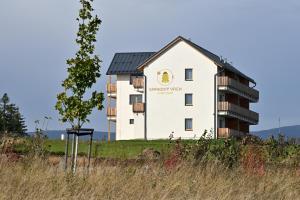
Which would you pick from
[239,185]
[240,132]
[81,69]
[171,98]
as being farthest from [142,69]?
[239,185]

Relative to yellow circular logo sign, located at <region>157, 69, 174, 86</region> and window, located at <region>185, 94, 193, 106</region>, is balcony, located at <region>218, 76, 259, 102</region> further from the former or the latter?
yellow circular logo sign, located at <region>157, 69, 174, 86</region>

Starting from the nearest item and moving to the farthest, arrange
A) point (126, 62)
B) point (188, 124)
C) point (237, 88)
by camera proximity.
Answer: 1. point (188, 124)
2. point (237, 88)
3. point (126, 62)

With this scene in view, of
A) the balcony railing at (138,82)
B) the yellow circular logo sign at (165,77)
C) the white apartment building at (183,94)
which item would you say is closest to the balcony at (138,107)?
the white apartment building at (183,94)

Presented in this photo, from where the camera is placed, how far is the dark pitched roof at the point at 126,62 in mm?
74144

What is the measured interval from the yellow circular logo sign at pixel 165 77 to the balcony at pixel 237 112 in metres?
5.41

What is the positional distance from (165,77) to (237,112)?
7851 mm

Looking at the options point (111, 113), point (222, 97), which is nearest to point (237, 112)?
point (222, 97)

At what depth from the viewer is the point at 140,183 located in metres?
11.2

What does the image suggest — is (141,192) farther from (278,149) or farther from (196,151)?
(278,149)

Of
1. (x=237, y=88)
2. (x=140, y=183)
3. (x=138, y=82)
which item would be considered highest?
(x=138, y=82)

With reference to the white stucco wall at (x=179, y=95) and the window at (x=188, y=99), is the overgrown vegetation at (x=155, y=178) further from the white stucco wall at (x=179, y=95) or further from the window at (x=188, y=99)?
the window at (x=188, y=99)

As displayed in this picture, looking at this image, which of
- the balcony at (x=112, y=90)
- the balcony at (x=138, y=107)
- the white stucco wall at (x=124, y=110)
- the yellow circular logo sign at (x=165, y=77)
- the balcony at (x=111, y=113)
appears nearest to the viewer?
the yellow circular logo sign at (x=165, y=77)

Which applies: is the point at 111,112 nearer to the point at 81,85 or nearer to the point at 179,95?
the point at 179,95

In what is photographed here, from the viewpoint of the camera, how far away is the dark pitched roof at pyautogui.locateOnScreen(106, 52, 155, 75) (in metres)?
74.1
